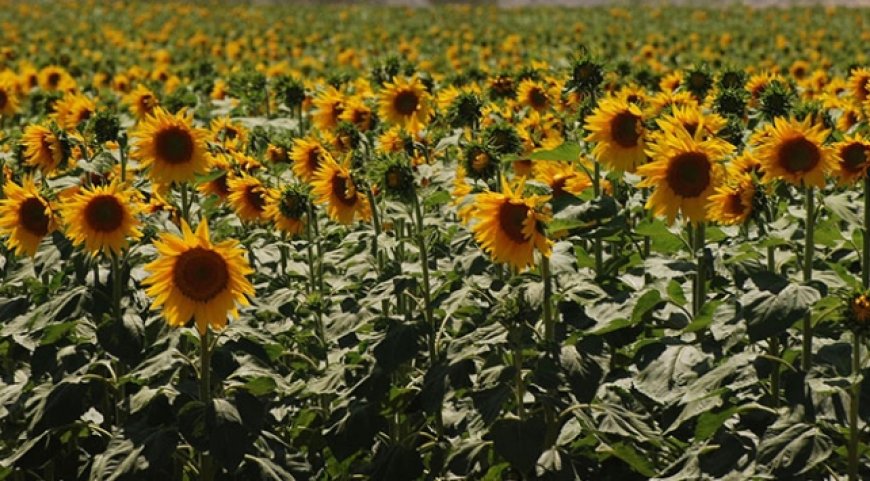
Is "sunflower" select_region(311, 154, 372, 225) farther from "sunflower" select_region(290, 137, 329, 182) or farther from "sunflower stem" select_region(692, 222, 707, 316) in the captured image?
"sunflower stem" select_region(692, 222, 707, 316)

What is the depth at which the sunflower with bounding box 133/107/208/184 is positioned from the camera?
4.70 meters

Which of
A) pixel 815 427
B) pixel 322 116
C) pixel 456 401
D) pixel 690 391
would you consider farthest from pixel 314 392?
pixel 322 116

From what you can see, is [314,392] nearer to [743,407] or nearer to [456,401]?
[456,401]

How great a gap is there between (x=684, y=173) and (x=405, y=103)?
7.40 feet

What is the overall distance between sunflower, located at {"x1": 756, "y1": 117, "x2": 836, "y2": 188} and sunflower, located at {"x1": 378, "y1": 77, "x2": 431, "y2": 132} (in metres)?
2.37

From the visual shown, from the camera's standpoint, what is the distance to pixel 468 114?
5414 millimetres

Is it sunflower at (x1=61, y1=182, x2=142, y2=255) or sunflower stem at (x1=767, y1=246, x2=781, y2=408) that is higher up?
sunflower at (x1=61, y1=182, x2=142, y2=255)

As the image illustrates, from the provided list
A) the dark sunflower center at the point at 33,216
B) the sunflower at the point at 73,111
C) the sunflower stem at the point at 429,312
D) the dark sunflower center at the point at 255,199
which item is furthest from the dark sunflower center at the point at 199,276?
the sunflower at the point at 73,111

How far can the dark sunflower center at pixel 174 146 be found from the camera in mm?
4699

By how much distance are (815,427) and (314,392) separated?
1.61 metres

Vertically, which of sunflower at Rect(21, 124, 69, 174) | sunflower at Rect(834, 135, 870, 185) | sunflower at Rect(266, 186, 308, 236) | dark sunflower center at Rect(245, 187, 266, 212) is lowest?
dark sunflower center at Rect(245, 187, 266, 212)

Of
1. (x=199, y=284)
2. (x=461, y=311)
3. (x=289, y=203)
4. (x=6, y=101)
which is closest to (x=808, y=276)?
(x=461, y=311)

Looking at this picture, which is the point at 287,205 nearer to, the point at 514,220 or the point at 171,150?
the point at 171,150

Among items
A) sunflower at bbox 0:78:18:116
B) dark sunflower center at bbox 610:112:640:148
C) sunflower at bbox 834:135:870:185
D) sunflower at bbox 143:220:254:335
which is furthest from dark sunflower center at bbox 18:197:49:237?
sunflower at bbox 0:78:18:116
